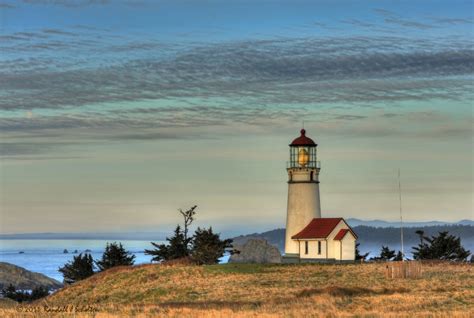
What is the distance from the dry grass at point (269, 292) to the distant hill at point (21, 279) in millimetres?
54822

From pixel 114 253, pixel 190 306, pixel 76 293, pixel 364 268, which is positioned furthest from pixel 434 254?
pixel 190 306

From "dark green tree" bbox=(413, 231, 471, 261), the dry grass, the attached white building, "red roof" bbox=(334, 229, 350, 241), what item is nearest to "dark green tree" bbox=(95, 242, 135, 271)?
the dry grass

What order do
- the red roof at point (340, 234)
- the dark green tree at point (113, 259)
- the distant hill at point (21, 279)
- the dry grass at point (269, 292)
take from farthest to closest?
the distant hill at point (21, 279) → the dark green tree at point (113, 259) → the red roof at point (340, 234) → the dry grass at point (269, 292)

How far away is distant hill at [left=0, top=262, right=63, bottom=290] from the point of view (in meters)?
109

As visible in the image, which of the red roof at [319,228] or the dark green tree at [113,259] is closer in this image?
the red roof at [319,228]

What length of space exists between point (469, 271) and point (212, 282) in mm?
14913

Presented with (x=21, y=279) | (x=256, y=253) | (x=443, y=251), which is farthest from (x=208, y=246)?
(x=21, y=279)

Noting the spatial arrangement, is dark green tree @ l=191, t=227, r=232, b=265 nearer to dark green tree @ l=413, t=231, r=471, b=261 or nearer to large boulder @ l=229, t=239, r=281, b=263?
large boulder @ l=229, t=239, r=281, b=263

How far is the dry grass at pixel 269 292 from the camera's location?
104 ft

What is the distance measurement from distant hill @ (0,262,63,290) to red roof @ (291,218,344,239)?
180 feet

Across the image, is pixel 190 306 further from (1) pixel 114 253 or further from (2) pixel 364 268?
(1) pixel 114 253

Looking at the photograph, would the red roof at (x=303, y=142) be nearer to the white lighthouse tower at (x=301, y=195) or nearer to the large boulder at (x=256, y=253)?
the white lighthouse tower at (x=301, y=195)

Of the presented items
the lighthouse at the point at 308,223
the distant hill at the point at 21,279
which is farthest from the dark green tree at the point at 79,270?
the distant hill at the point at 21,279

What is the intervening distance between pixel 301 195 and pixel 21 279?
58438 millimetres
